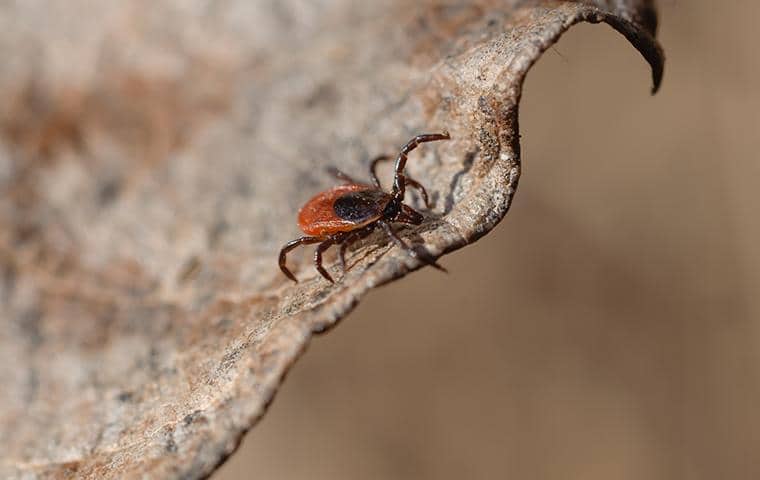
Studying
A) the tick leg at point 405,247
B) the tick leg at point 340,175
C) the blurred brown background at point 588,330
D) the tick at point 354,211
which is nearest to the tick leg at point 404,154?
the tick at point 354,211

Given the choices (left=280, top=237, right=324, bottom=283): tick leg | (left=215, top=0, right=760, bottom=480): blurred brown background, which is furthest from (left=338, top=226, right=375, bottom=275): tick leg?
(left=215, top=0, right=760, bottom=480): blurred brown background

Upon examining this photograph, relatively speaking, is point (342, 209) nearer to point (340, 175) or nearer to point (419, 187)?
point (340, 175)

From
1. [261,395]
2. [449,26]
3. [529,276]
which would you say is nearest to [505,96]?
[449,26]

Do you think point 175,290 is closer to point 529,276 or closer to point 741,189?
point 529,276

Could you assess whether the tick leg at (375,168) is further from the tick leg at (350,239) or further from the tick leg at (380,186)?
the tick leg at (350,239)

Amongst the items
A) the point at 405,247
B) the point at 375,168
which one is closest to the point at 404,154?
the point at 375,168

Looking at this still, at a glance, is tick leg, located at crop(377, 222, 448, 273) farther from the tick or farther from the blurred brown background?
the blurred brown background

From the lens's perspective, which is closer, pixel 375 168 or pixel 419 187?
pixel 419 187
